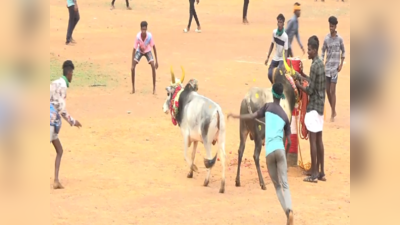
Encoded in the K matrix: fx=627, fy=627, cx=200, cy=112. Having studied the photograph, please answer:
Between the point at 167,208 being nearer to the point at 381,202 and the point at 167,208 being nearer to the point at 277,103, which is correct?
the point at 277,103

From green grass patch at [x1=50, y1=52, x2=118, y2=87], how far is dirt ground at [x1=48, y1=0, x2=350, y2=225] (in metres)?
0.25

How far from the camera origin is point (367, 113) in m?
4.82

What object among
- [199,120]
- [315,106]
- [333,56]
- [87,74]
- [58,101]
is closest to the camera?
[58,101]

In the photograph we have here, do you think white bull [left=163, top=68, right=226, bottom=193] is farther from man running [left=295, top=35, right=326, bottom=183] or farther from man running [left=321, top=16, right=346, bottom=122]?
man running [left=321, top=16, right=346, bottom=122]

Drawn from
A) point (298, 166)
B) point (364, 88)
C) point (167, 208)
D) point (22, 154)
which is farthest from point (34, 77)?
point (298, 166)

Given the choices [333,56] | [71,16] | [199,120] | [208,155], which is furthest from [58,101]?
[71,16]

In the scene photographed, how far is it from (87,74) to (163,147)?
6154 millimetres

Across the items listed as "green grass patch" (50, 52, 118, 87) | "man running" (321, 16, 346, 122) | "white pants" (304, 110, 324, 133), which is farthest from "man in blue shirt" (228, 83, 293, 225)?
"green grass patch" (50, 52, 118, 87)

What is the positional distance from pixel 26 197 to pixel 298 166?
6987mm

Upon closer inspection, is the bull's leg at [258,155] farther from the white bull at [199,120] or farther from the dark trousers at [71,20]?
the dark trousers at [71,20]

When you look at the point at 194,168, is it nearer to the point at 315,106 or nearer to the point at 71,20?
the point at 315,106

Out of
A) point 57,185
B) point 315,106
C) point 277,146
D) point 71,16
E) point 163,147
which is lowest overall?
point 57,185

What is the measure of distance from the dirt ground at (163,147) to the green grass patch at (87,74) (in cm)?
25

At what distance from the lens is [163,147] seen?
11.5 m
